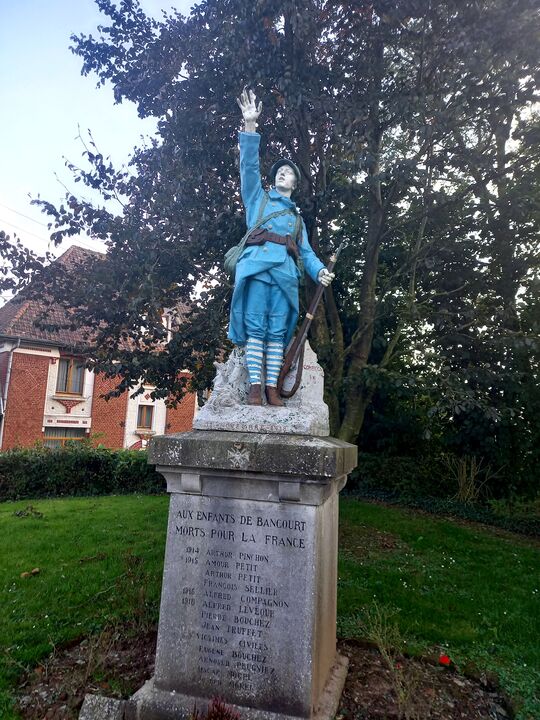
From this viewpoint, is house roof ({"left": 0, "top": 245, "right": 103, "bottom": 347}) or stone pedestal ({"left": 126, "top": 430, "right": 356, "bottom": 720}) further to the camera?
house roof ({"left": 0, "top": 245, "right": 103, "bottom": 347})

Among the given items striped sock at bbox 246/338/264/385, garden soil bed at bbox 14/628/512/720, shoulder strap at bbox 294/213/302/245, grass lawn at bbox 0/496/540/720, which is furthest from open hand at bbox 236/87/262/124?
grass lawn at bbox 0/496/540/720

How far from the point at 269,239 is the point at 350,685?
134 inches

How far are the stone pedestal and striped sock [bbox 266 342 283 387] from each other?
1.85 feet

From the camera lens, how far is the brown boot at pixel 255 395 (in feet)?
11.9

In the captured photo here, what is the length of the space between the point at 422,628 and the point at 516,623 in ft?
3.52

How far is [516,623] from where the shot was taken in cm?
508

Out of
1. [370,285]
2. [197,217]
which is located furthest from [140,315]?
[370,285]

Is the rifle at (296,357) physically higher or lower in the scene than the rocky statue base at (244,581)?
higher

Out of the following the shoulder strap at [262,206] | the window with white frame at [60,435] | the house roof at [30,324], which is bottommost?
the window with white frame at [60,435]

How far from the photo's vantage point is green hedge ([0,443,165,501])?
40.1 ft

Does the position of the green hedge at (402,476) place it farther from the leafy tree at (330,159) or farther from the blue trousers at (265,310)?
the blue trousers at (265,310)

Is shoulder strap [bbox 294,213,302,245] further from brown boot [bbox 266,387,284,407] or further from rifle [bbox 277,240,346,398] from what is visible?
brown boot [bbox 266,387,284,407]

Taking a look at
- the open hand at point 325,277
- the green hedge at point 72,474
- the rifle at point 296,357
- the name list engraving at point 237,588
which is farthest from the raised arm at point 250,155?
the green hedge at point 72,474

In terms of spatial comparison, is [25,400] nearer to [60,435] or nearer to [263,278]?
[60,435]
